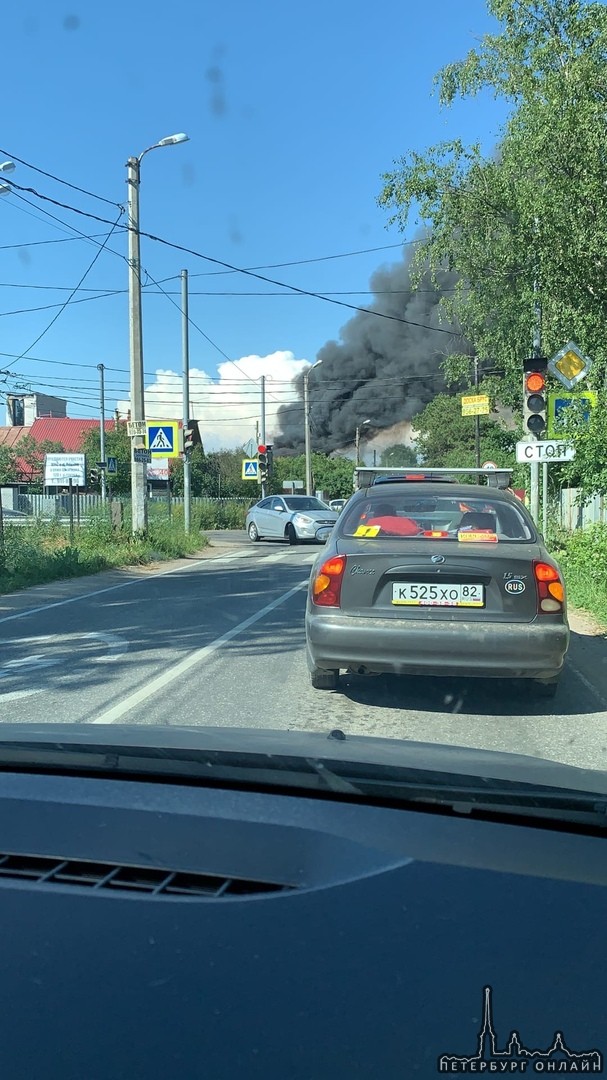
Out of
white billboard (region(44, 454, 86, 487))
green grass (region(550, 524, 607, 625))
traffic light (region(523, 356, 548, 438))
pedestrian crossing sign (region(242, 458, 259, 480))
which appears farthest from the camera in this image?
pedestrian crossing sign (region(242, 458, 259, 480))

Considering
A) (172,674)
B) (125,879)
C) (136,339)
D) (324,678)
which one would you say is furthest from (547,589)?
(136,339)

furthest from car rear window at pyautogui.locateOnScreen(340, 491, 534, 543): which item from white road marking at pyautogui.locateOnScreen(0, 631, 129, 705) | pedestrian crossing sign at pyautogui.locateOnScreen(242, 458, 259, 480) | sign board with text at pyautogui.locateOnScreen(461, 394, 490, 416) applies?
pedestrian crossing sign at pyautogui.locateOnScreen(242, 458, 259, 480)

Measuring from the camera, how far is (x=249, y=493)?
62250 mm

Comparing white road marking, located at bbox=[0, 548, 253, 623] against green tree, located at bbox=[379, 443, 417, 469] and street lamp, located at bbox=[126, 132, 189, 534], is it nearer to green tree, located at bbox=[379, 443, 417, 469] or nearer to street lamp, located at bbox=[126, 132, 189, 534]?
street lamp, located at bbox=[126, 132, 189, 534]

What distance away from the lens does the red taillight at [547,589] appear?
5.43 m

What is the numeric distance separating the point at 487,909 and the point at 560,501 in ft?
84.2

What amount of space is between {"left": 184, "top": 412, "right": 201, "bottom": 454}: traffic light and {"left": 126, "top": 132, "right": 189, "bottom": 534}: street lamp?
4518mm

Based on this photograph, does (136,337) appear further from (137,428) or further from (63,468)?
(63,468)

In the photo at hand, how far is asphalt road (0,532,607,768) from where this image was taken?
545 centimetres

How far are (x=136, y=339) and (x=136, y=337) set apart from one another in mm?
46

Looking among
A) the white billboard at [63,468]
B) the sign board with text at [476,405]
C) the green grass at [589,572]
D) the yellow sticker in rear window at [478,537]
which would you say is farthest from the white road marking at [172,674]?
the sign board with text at [476,405]

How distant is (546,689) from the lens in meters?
6.02

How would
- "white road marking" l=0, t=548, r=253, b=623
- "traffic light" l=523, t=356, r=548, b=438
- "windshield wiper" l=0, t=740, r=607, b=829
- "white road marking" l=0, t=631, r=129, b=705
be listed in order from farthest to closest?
1. "traffic light" l=523, t=356, r=548, b=438
2. "white road marking" l=0, t=548, r=253, b=623
3. "white road marking" l=0, t=631, r=129, b=705
4. "windshield wiper" l=0, t=740, r=607, b=829

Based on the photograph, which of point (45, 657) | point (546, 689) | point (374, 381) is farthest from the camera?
point (374, 381)
